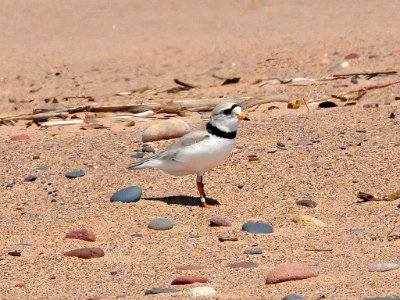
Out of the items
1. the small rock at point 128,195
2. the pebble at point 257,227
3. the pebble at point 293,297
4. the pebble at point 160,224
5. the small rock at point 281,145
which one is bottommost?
the small rock at point 281,145

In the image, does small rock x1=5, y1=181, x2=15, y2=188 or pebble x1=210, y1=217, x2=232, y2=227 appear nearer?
pebble x1=210, y1=217, x2=232, y2=227

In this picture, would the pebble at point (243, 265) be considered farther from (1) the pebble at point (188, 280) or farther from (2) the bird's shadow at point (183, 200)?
(2) the bird's shadow at point (183, 200)

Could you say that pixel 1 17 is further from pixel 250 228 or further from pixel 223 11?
pixel 250 228

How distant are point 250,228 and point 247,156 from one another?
1529 millimetres

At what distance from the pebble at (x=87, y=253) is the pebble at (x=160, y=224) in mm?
543

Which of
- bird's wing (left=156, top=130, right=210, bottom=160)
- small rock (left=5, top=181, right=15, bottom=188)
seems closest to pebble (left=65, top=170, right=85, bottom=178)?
small rock (left=5, top=181, right=15, bottom=188)

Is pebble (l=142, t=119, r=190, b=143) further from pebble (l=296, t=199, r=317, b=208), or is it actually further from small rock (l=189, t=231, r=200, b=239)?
small rock (l=189, t=231, r=200, b=239)

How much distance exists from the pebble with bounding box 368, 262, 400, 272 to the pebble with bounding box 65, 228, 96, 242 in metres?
1.59

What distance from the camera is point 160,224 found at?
589 centimetres

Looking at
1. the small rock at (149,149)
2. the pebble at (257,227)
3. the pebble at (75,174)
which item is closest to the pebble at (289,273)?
the pebble at (257,227)

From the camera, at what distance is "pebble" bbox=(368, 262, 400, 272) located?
4.82m

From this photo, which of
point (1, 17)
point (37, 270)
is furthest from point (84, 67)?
point (37, 270)

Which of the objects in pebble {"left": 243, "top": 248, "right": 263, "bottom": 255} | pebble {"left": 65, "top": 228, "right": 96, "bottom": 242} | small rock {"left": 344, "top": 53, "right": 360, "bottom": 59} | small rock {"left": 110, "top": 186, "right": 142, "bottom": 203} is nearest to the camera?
pebble {"left": 243, "top": 248, "right": 263, "bottom": 255}

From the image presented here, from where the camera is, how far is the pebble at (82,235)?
569 cm
